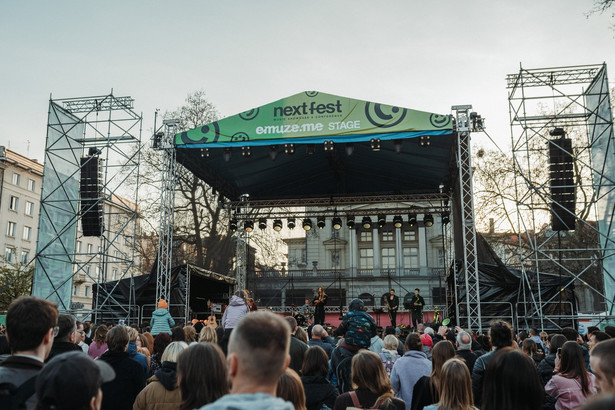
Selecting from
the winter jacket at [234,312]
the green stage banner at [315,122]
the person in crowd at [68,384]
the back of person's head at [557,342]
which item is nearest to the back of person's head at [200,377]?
the person in crowd at [68,384]

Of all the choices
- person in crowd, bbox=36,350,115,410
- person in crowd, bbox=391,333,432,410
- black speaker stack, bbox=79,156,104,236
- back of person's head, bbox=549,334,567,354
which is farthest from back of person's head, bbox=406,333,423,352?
black speaker stack, bbox=79,156,104,236

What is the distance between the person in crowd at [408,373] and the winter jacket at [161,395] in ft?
7.52

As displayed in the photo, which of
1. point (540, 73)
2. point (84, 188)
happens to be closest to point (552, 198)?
point (540, 73)

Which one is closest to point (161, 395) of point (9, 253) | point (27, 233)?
point (9, 253)

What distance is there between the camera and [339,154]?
17.1m

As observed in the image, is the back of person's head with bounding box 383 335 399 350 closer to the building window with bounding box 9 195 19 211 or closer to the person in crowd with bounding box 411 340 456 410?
the person in crowd with bounding box 411 340 456 410

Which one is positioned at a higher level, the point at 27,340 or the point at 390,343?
the point at 27,340

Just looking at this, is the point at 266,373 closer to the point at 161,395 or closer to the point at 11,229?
the point at 161,395

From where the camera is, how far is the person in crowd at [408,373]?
193 inches

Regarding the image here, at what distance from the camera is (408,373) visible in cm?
494

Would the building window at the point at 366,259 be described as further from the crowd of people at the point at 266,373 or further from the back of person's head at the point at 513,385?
the back of person's head at the point at 513,385

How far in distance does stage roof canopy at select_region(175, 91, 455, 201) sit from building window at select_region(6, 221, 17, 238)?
101 feet

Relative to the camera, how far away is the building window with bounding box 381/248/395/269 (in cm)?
4375

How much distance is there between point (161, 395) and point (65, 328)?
1.03 meters
